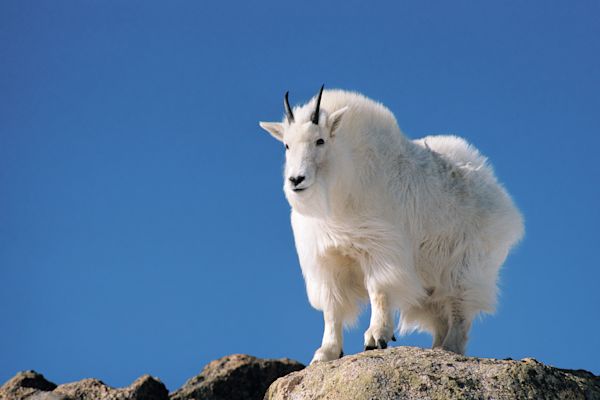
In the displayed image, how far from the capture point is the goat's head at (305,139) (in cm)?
889

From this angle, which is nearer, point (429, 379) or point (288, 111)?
point (429, 379)

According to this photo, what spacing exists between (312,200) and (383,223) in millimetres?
970

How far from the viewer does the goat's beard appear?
9.02 meters

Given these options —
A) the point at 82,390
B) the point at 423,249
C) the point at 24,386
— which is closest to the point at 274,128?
the point at 423,249

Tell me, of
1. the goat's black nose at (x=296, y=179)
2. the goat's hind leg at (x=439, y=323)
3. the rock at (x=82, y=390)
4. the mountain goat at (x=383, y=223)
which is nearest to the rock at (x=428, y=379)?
the mountain goat at (x=383, y=223)

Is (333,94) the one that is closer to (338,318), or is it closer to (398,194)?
(398,194)

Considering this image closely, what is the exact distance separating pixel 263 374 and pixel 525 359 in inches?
166

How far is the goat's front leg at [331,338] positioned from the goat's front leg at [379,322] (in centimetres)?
48

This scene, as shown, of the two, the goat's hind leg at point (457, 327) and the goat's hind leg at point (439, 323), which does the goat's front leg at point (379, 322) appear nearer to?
the goat's hind leg at point (457, 327)

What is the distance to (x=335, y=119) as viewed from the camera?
30.6 feet

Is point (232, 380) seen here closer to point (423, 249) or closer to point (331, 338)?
point (331, 338)

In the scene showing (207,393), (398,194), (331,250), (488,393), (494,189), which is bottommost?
(488,393)

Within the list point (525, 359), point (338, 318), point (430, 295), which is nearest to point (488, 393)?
point (525, 359)

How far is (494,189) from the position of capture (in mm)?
11328
